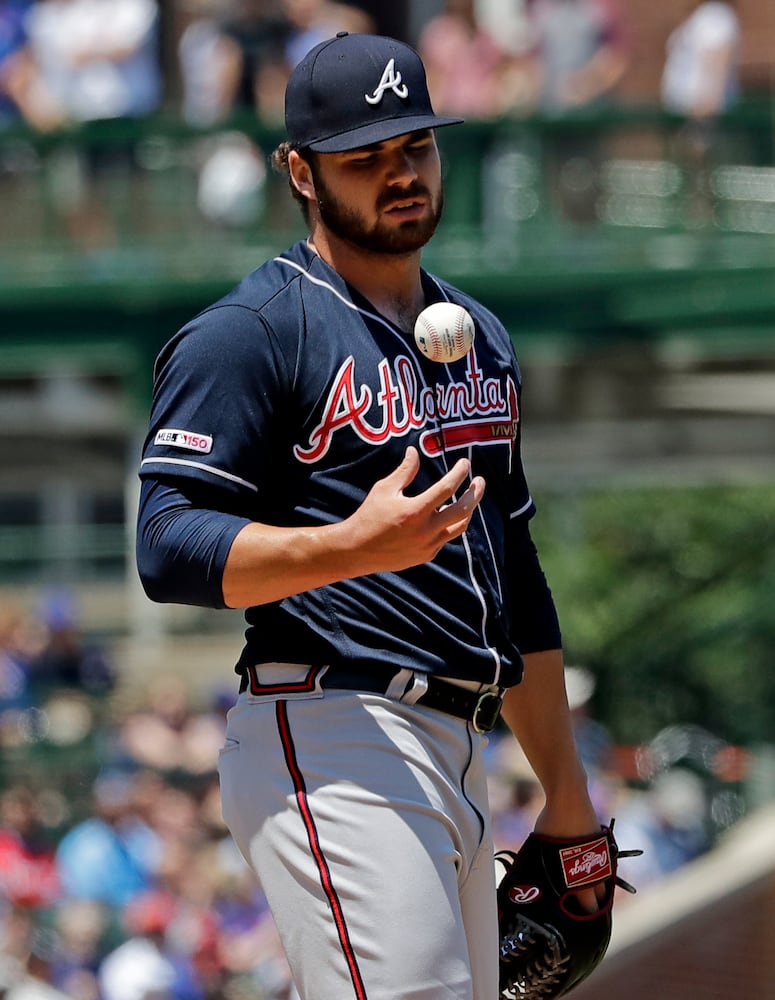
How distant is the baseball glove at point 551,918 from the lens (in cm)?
244

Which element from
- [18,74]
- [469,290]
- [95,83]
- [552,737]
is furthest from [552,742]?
[18,74]

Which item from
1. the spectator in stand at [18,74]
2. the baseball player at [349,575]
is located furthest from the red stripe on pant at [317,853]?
the spectator in stand at [18,74]

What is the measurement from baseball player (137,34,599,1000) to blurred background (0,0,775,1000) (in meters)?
5.15

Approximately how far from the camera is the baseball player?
208cm

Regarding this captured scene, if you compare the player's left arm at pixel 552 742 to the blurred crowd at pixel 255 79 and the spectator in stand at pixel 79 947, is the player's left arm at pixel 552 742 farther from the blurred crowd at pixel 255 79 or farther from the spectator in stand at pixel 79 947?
the blurred crowd at pixel 255 79

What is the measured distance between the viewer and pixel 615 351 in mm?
10547

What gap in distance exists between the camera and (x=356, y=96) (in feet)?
7.14

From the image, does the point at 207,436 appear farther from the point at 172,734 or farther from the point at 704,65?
the point at 704,65

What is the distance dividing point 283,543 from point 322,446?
232 mm

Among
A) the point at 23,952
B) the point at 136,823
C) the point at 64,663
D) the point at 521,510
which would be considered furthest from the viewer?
the point at 64,663

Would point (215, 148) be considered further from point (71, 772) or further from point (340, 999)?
point (340, 999)

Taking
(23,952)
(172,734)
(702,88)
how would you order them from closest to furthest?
(23,952), (172,734), (702,88)

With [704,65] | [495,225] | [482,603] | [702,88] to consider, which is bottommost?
[482,603]

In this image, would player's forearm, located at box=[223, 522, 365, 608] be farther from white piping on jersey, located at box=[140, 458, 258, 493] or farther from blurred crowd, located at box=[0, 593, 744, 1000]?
blurred crowd, located at box=[0, 593, 744, 1000]
